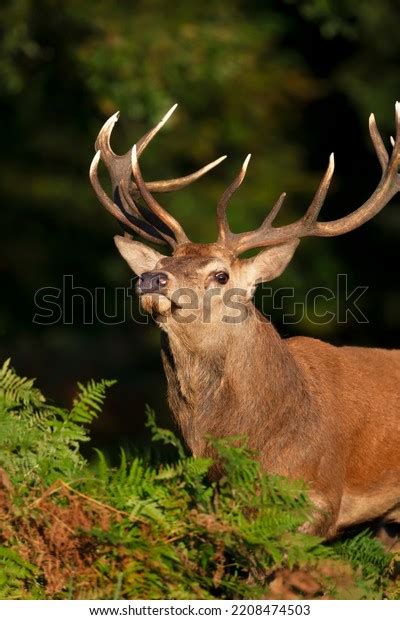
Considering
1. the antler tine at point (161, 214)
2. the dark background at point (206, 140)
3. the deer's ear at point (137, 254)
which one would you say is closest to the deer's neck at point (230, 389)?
the antler tine at point (161, 214)

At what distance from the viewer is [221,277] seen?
673 cm

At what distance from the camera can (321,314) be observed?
573 inches

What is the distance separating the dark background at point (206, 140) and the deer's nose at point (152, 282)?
6.71m

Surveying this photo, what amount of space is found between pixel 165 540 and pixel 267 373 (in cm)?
158

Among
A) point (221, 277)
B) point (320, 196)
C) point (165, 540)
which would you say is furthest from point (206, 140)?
point (165, 540)

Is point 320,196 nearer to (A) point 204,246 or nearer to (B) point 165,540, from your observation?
(A) point 204,246

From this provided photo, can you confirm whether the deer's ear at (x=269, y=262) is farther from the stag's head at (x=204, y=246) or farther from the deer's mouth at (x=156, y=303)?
the deer's mouth at (x=156, y=303)

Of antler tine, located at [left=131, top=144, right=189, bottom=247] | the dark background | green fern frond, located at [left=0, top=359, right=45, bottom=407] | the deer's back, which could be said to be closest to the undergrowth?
green fern frond, located at [left=0, top=359, right=45, bottom=407]

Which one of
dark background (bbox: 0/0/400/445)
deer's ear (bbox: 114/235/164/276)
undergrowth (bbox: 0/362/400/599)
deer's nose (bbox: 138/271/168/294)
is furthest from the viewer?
dark background (bbox: 0/0/400/445)

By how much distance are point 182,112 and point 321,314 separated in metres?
2.87

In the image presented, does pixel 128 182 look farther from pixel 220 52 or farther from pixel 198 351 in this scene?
pixel 220 52

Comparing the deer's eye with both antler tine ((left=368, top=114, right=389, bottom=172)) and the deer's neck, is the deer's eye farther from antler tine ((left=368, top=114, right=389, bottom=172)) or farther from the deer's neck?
antler tine ((left=368, top=114, right=389, bottom=172))

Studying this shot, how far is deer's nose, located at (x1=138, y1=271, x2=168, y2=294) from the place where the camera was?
637cm

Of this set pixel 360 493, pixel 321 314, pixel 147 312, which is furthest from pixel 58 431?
pixel 321 314
